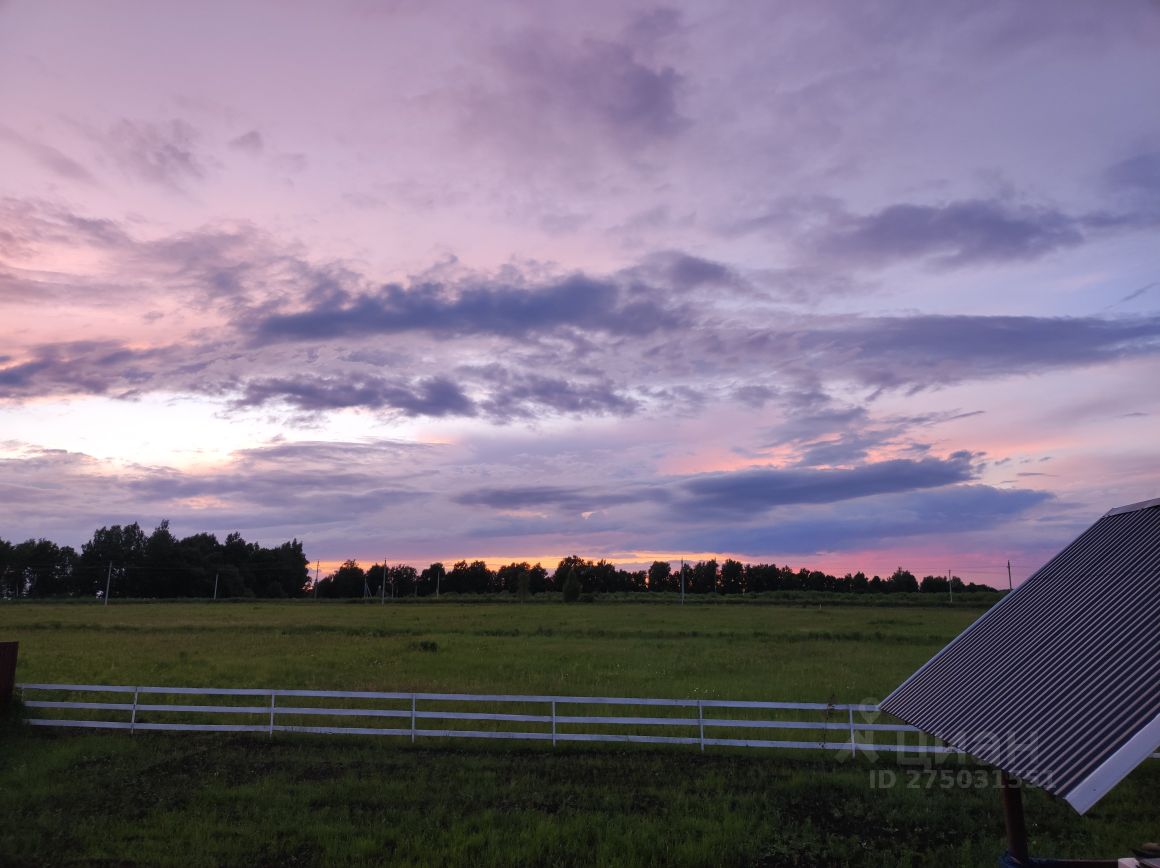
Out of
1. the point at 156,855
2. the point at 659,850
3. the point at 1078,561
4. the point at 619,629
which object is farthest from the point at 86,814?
the point at 619,629

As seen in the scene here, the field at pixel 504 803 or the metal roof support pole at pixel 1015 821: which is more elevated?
the metal roof support pole at pixel 1015 821

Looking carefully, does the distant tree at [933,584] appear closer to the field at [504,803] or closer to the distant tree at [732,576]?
the distant tree at [732,576]

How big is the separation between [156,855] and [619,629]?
130 ft

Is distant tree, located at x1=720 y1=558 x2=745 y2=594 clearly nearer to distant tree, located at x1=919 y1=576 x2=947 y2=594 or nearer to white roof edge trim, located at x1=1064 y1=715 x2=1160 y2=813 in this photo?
distant tree, located at x1=919 y1=576 x2=947 y2=594

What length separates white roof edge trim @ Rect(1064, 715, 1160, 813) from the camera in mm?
4812

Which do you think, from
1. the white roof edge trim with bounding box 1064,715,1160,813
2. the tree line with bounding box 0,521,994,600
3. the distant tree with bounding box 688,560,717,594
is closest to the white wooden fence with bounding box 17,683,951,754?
the white roof edge trim with bounding box 1064,715,1160,813

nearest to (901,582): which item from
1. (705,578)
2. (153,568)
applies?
(705,578)

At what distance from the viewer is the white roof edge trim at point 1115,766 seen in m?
4.81

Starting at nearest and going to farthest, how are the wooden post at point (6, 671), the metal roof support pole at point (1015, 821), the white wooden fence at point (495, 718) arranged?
the metal roof support pole at point (1015, 821)
the white wooden fence at point (495, 718)
the wooden post at point (6, 671)

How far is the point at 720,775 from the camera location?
1561 centimetres

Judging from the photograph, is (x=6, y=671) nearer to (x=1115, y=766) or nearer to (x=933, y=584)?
(x=1115, y=766)

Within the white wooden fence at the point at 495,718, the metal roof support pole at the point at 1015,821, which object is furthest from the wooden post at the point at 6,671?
the metal roof support pole at the point at 1015,821

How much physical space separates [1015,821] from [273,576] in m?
156

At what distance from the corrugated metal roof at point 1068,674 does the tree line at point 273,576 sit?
11211 centimetres
